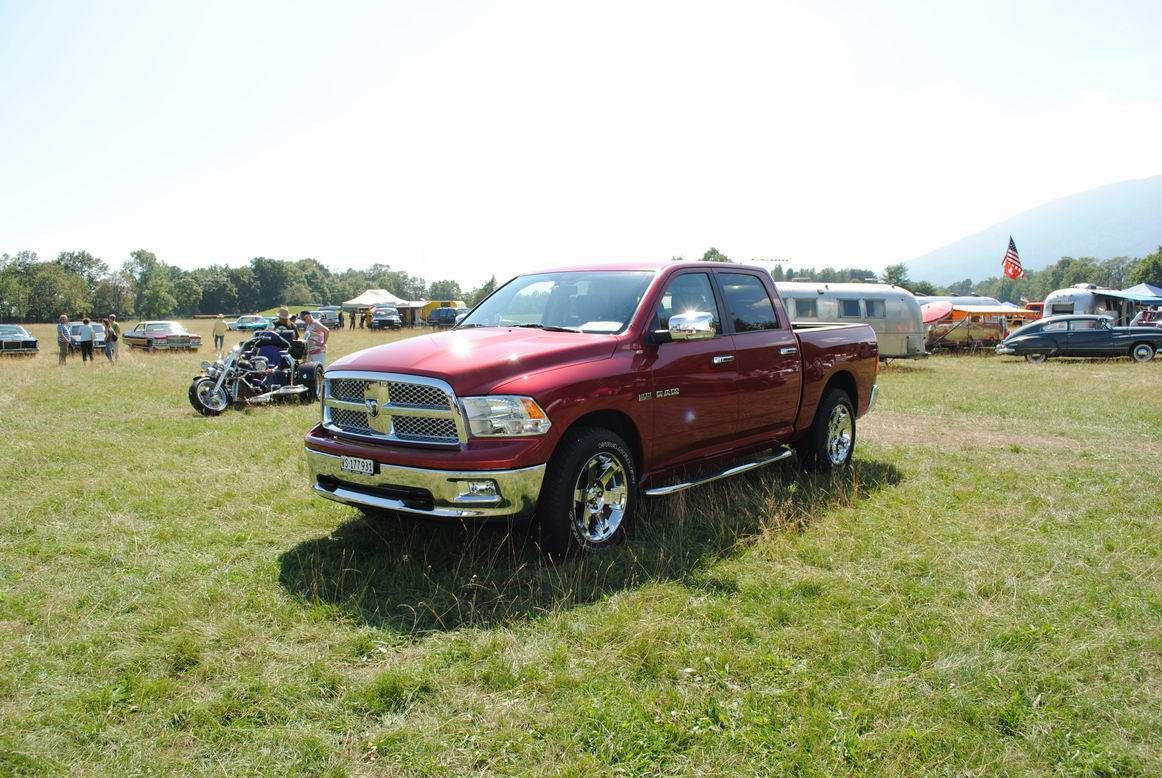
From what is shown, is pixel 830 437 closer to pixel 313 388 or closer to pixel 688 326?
pixel 688 326

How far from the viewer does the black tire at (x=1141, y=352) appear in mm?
22641

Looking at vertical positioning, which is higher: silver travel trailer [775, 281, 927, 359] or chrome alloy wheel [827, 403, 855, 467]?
silver travel trailer [775, 281, 927, 359]

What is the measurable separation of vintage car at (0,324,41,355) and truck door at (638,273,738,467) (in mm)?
27690

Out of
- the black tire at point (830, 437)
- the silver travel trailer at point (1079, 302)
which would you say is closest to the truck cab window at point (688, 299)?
the black tire at point (830, 437)

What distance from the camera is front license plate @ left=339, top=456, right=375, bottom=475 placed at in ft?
15.3

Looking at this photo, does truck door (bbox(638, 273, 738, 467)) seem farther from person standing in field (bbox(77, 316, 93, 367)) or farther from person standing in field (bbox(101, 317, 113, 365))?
person standing in field (bbox(77, 316, 93, 367))

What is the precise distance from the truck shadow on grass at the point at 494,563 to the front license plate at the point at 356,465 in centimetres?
61

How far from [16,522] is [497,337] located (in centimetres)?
404

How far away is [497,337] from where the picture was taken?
525 cm

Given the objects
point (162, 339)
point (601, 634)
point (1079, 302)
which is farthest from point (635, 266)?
point (1079, 302)

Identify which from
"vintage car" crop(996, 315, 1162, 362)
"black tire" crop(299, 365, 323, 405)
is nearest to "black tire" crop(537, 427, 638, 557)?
"black tire" crop(299, 365, 323, 405)

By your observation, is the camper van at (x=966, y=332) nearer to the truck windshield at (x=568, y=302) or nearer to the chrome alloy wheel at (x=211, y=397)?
the chrome alloy wheel at (x=211, y=397)

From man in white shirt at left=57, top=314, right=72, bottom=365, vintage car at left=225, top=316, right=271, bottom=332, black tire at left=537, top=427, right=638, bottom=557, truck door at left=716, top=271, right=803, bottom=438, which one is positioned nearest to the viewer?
black tire at left=537, top=427, right=638, bottom=557

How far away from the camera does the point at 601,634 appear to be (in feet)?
12.7
